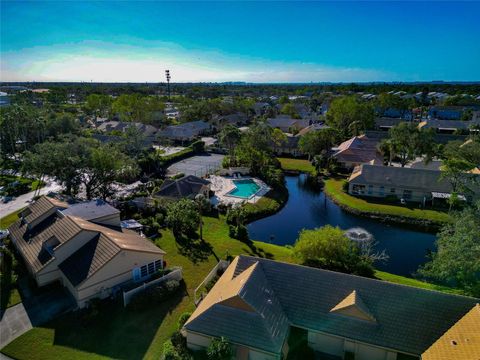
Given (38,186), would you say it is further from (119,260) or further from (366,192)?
(366,192)

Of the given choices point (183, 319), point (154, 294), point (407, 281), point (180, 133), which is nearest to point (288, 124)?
point (180, 133)

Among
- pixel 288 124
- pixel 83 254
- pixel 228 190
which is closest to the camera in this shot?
pixel 83 254

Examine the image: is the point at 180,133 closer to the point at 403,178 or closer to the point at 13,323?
the point at 403,178

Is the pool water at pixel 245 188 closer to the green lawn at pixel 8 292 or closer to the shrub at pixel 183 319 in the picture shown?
the shrub at pixel 183 319

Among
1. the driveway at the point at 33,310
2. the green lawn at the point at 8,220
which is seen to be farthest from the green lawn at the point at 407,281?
the green lawn at the point at 8,220

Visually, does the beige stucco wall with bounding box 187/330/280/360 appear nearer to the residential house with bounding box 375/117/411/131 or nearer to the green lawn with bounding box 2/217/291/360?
the green lawn with bounding box 2/217/291/360

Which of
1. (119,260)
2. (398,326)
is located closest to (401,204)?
(398,326)
